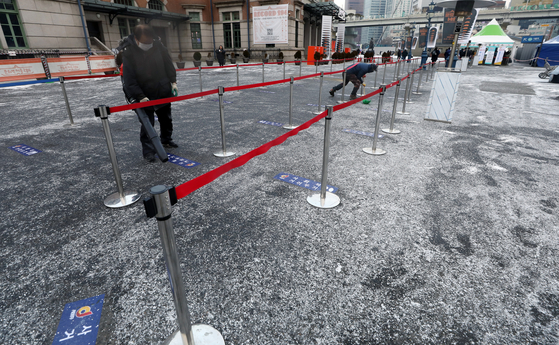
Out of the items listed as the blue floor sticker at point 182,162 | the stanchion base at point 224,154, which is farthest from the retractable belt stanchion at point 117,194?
the stanchion base at point 224,154

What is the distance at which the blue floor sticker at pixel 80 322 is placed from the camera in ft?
6.10

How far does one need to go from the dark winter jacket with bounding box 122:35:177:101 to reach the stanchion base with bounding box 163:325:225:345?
3.49 metres

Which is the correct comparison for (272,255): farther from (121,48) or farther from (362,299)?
(121,48)

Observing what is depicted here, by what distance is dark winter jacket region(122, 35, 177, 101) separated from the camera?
13.4ft

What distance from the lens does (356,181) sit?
409 centimetres

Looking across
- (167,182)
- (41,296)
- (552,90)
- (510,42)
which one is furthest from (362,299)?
(510,42)

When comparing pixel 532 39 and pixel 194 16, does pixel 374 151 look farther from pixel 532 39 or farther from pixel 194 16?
pixel 532 39

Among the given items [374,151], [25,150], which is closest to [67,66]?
[25,150]

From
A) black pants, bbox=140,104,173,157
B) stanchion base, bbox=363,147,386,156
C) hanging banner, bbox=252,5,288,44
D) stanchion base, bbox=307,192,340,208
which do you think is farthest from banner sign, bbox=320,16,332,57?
stanchion base, bbox=307,192,340,208

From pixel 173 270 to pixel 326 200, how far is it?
2.27 metres

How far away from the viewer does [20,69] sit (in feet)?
45.0

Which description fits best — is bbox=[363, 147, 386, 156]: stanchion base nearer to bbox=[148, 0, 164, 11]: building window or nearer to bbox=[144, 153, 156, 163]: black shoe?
bbox=[144, 153, 156, 163]: black shoe

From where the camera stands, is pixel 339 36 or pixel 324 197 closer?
pixel 324 197

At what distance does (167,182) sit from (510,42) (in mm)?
34994
